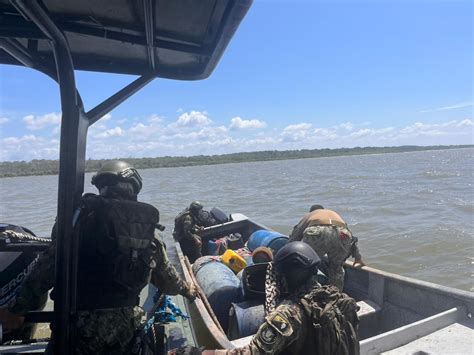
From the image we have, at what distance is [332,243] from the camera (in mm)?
6016

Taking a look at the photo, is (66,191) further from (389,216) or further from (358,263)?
(389,216)

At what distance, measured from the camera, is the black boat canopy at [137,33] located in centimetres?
242

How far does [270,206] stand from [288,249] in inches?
818

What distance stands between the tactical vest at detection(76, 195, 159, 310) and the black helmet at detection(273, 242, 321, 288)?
99cm

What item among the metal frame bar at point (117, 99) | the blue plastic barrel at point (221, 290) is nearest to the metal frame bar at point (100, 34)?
the metal frame bar at point (117, 99)

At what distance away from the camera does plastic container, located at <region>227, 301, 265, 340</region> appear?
14.7 feet

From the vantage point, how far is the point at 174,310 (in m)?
→ 5.12

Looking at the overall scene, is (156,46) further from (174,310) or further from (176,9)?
(174,310)

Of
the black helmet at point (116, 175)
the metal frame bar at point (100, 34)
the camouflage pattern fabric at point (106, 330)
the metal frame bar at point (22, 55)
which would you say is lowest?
the camouflage pattern fabric at point (106, 330)

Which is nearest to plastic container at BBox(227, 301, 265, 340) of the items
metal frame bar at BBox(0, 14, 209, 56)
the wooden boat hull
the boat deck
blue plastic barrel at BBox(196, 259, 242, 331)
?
the wooden boat hull

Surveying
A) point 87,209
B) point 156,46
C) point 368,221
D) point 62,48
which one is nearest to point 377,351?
point 87,209

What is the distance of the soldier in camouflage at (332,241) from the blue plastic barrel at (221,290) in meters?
1.24

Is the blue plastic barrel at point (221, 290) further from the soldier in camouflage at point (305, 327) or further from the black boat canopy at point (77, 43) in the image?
the black boat canopy at point (77, 43)

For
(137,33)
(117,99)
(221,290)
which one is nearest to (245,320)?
(221,290)
